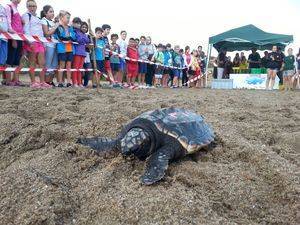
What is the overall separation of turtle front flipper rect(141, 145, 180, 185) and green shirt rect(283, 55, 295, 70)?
41.7 feet

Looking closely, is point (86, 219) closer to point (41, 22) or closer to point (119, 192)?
point (119, 192)

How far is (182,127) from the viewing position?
311cm

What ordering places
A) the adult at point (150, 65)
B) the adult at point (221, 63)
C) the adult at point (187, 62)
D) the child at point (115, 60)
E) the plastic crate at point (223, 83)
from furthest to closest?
the adult at point (221, 63)
the plastic crate at point (223, 83)
the adult at point (187, 62)
the adult at point (150, 65)
the child at point (115, 60)

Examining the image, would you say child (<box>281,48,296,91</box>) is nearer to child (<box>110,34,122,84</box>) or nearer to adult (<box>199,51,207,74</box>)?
adult (<box>199,51,207,74</box>)

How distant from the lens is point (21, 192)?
2.41 metres

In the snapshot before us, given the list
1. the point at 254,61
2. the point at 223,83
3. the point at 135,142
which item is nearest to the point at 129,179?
the point at 135,142

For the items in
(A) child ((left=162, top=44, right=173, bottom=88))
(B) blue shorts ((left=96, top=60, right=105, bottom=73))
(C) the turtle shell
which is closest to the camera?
(C) the turtle shell

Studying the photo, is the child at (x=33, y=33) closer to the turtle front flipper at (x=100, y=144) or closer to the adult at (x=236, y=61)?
the turtle front flipper at (x=100, y=144)

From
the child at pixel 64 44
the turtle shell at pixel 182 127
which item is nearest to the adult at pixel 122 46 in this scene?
the child at pixel 64 44

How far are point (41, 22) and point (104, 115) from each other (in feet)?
13.3

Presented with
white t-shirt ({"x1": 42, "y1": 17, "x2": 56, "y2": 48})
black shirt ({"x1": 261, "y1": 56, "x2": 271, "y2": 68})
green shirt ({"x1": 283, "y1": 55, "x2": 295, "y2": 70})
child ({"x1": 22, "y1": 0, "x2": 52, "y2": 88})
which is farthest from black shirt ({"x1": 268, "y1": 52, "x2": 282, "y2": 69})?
child ({"x1": 22, "y1": 0, "x2": 52, "y2": 88})

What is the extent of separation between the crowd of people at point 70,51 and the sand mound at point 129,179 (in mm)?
3296

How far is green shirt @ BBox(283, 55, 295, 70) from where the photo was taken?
48.0ft

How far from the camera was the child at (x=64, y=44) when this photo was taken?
7.91 meters
